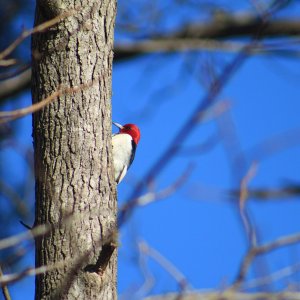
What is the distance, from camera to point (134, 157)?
16.6 feet

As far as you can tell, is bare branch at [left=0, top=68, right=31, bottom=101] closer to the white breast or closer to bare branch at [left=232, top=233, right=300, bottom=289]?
the white breast

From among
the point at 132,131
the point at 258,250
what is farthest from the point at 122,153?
the point at 258,250

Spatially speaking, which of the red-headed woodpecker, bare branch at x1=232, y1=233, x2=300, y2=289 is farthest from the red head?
bare branch at x1=232, y1=233, x2=300, y2=289

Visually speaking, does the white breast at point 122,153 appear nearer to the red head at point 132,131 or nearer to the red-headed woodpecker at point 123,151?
the red-headed woodpecker at point 123,151

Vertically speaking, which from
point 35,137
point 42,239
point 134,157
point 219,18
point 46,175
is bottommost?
point 42,239

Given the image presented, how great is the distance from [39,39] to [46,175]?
0.61 metres

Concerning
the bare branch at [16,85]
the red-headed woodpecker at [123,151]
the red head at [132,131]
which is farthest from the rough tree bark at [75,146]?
the bare branch at [16,85]

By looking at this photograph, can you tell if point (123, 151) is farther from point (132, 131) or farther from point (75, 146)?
point (75, 146)

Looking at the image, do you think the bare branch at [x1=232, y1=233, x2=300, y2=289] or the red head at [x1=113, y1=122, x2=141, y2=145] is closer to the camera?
the bare branch at [x1=232, y1=233, x2=300, y2=289]

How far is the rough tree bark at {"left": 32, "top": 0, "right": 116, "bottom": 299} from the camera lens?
2.62 meters

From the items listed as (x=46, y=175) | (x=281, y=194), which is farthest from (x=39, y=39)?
(x=281, y=194)

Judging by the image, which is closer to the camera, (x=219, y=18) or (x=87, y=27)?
(x=87, y=27)

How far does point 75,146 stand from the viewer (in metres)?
2.74

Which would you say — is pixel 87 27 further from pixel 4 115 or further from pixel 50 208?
pixel 4 115
